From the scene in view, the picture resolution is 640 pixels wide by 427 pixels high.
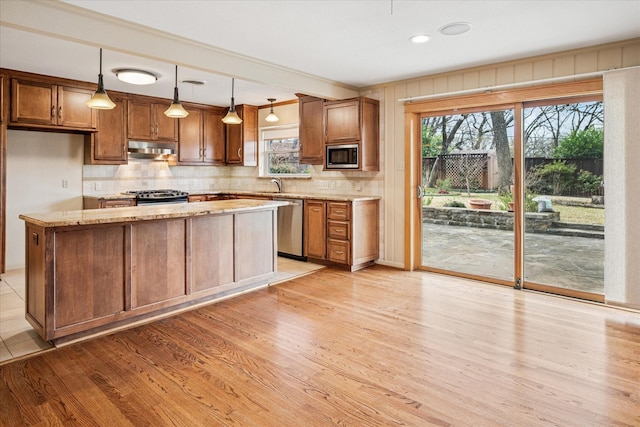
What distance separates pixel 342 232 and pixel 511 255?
1924 mm

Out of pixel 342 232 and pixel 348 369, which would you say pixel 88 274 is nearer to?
pixel 348 369

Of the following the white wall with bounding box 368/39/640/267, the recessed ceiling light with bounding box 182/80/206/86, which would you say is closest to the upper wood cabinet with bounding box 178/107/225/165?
the recessed ceiling light with bounding box 182/80/206/86

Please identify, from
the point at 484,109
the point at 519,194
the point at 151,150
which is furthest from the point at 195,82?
the point at 519,194

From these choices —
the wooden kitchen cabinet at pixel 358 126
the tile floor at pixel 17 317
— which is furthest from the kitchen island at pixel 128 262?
the wooden kitchen cabinet at pixel 358 126

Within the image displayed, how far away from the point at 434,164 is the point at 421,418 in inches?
139

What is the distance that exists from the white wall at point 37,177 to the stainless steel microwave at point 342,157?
134 inches

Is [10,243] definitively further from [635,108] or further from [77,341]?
[635,108]

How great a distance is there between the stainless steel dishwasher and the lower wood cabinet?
11 centimetres

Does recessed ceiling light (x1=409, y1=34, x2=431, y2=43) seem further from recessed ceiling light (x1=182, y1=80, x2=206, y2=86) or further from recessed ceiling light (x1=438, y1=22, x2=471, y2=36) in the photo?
recessed ceiling light (x1=182, y1=80, x2=206, y2=86)

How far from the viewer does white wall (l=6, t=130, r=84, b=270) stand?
16.9 ft

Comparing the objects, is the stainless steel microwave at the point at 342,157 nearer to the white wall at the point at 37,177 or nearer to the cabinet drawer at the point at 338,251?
the cabinet drawer at the point at 338,251

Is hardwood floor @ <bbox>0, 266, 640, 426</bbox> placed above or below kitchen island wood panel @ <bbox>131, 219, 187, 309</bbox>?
below

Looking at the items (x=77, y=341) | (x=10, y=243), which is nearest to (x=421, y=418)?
(x=77, y=341)

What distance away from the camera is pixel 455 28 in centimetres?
332
